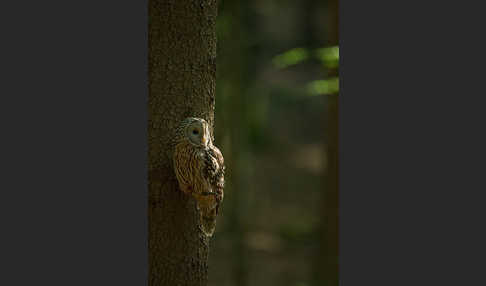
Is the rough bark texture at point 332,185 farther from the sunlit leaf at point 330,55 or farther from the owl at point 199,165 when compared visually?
the owl at point 199,165

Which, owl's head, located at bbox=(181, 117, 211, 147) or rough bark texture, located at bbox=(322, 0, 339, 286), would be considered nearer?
owl's head, located at bbox=(181, 117, 211, 147)

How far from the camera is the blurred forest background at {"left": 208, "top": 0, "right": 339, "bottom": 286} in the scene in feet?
14.2

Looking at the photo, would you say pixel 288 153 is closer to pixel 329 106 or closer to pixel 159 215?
pixel 329 106

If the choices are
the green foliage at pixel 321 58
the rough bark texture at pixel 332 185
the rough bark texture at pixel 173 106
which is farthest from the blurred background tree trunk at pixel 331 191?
the rough bark texture at pixel 173 106

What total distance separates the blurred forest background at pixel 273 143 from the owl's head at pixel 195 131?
3.66ft

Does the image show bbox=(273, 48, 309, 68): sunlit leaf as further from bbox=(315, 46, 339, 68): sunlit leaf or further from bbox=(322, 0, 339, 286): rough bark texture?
bbox=(322, 0, 339, 286): rough bark texture

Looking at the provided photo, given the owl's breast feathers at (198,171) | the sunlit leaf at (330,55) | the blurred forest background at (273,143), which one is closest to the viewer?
the owl's breast feathers at (198,171)

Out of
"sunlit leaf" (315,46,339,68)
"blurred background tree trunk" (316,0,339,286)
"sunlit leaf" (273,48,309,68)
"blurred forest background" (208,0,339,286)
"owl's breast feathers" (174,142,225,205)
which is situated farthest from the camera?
"blurred forest background" (208,0,339,286)

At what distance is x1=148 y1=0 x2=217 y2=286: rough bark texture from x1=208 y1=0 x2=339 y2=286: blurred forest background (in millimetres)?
1032

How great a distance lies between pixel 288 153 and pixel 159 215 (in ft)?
24.8

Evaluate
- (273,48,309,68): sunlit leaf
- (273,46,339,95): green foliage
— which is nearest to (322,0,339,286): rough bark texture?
(273,46,339,95): green foliage

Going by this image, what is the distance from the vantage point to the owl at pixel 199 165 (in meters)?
1.90

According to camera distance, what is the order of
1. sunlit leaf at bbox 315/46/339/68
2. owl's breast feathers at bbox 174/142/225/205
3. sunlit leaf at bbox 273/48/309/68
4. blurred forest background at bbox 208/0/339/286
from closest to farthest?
owl's breast feathers at bbox 174/142/225/205 → sunlit leaf at bbox 315/46/339/68 → sunlit leaf at bbox 273/48/309/68 → blurred forest background at bbox 208/0/339/286

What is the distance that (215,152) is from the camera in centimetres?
197
